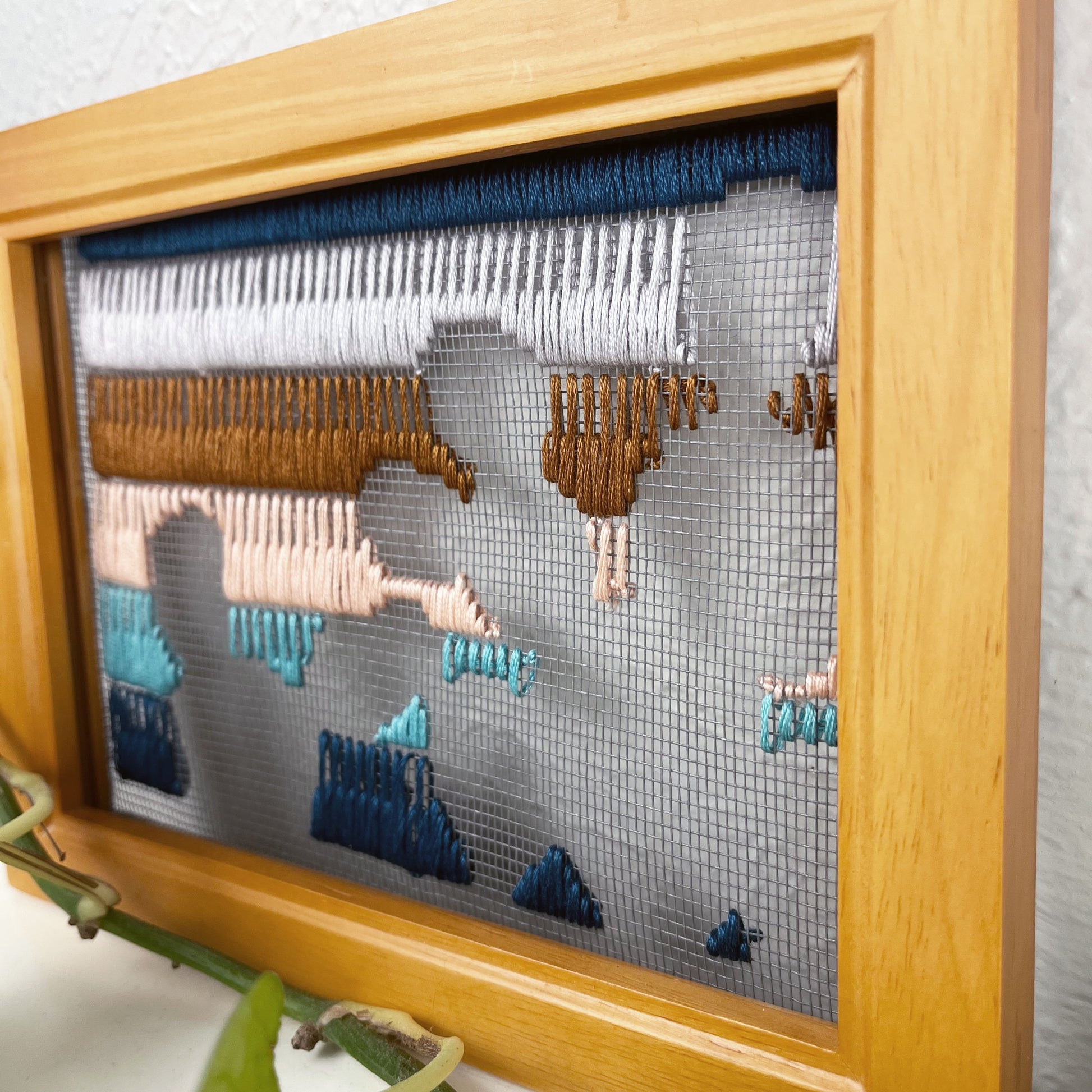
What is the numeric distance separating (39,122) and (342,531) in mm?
249

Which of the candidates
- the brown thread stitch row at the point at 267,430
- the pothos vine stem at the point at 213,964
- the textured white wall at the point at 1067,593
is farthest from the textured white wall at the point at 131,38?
the pothos vine stem at the point at 213,964

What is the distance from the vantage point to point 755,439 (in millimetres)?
352

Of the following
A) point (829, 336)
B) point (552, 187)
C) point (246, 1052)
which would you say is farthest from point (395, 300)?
point (246, 1052)

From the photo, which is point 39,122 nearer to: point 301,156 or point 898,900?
point 301,156

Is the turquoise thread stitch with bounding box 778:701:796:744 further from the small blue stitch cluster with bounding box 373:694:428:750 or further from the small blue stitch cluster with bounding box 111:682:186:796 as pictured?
the small blue stitch cluster with bounding box 111:682:186:796

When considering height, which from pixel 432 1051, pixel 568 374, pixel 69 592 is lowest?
pixel 432 1051

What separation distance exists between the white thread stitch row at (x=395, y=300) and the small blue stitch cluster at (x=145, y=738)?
185 millimetres

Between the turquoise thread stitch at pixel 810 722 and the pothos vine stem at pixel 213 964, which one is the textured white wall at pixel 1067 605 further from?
the pothos vine stem at pixel 213 964

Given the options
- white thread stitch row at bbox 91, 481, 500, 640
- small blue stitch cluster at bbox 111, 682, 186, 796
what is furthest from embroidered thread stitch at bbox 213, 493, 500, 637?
small blue stitch cluster at bbox 111, 682, 186, 796

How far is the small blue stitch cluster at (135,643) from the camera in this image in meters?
0.53

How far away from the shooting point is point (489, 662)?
421 millimetres

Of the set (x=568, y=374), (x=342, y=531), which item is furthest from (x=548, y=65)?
(x=342, y=531)

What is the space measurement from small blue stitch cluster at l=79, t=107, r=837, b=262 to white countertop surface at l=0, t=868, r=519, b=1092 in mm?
346

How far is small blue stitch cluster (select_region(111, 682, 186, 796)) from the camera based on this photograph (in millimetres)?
540
